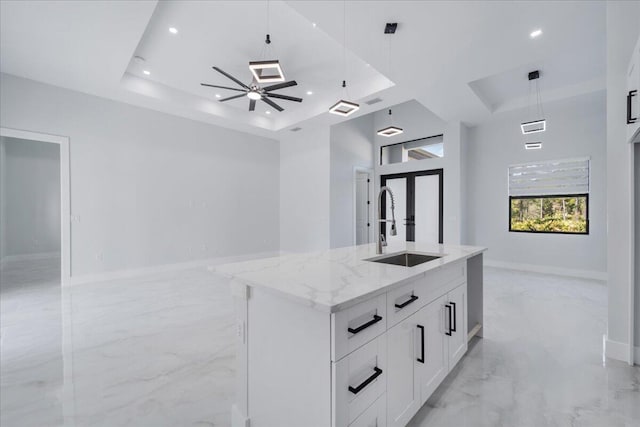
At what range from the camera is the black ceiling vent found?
2.97 m

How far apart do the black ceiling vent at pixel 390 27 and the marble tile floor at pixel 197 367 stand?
330cm

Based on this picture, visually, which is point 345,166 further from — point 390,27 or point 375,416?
point 375,416

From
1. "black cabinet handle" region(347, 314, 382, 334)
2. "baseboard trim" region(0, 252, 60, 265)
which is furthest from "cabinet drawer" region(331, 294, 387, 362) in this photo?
"baseboard trim" region(0, 252, 60, 265)

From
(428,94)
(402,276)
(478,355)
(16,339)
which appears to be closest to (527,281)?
(478,355)

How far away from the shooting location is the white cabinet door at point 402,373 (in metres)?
1.35

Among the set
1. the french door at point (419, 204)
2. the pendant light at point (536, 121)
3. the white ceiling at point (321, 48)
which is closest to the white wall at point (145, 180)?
the white ceiling at point (321, 48)

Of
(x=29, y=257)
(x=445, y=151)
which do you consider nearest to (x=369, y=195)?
(x=445, y=151)

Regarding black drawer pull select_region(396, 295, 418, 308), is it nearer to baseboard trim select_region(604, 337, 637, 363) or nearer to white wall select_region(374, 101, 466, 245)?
baseboard trim select_region(604, 337, 637, 363)

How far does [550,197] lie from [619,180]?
383cm

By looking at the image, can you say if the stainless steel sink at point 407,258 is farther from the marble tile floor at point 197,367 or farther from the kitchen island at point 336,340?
the marble tile floor at point 197,367

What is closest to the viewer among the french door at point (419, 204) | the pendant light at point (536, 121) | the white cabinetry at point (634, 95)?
Answer: the white cabinetry at point (634, 95)

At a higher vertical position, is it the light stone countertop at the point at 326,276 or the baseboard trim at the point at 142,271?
the light stone countertop at the point at 326,276

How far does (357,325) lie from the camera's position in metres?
1.16

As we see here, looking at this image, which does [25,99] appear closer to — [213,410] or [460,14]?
[213,410]
